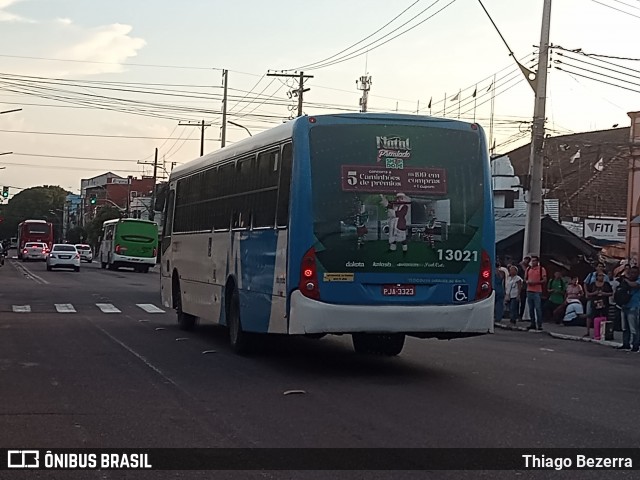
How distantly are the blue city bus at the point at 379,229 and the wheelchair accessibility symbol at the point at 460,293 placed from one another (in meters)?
0.02

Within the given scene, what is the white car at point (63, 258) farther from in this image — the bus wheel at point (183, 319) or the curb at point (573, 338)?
the bus wheel at point (183, 319)

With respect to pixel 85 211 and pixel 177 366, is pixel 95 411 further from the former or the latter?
pixel 85 211

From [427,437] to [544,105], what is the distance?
18.5 metres

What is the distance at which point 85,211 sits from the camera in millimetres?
175875

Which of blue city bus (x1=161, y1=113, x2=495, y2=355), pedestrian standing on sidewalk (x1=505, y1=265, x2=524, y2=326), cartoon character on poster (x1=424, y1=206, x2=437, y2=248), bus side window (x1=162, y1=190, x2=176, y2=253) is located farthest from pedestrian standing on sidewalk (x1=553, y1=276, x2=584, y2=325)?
cartoon character on poster (x1=424, y1=206, x2=437, y2=248)

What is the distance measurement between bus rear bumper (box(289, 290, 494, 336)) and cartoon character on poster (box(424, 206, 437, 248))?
2.77 feet

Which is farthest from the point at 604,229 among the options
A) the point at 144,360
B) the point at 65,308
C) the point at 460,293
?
the point at 144,360

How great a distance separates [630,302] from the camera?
19.1 meters

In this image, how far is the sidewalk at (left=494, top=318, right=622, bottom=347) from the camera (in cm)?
2093

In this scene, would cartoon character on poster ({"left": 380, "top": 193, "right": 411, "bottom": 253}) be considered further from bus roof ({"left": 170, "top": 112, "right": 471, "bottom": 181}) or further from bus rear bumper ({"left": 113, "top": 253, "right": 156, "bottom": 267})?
bus rear bumper ({"left": 113, "top": 253, "right": 156, "bottom": 267})

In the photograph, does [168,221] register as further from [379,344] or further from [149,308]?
[379,344]

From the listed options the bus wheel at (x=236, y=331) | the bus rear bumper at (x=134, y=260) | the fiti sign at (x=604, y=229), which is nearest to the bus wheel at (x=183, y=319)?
the bus wheel at (x=236, y=331)

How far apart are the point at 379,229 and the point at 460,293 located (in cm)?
136

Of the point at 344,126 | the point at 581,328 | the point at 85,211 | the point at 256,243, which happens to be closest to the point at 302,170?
the point at 344,126
